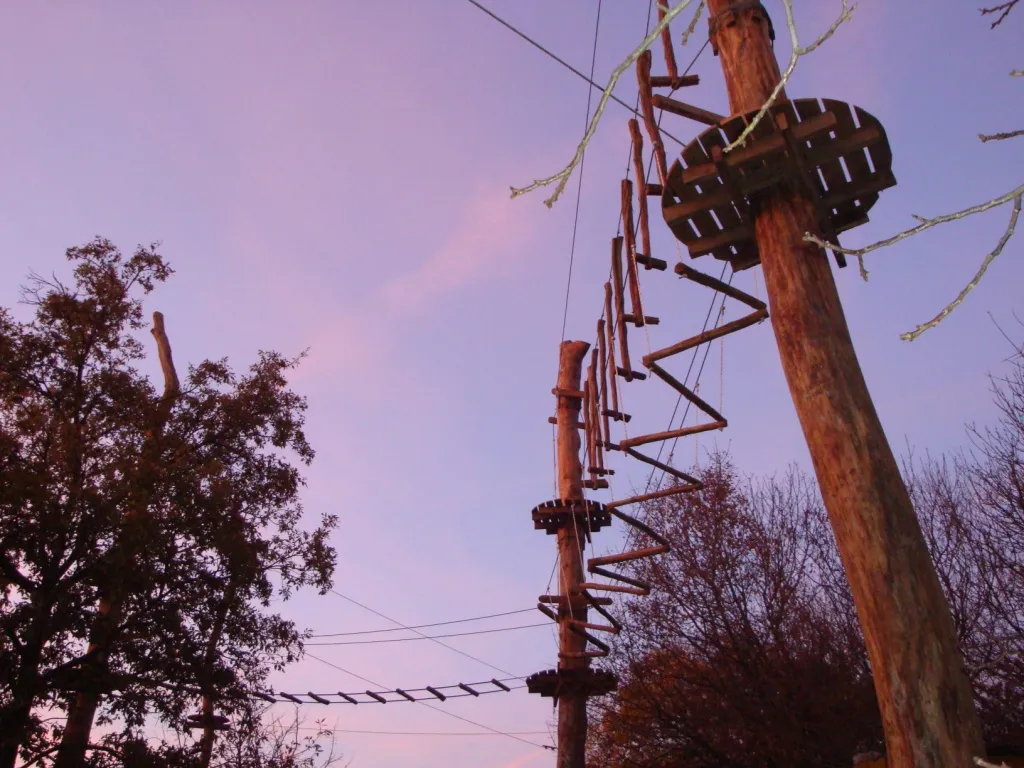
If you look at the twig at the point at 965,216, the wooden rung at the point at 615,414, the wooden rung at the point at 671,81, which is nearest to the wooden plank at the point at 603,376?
the wooden rung at the point at 615,414

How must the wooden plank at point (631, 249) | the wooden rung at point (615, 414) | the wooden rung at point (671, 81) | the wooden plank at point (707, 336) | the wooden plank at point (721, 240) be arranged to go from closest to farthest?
the wooden plank at point (721, 240) < the wooden plank at point (707, 336) < the wooden rung at point (671, 81) < the wooden plank at point (631, 249) < the wooden rung at point (615, 414)

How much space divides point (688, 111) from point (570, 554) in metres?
7.51

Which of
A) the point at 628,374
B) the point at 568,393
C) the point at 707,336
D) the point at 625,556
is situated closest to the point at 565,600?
the point at 625,556

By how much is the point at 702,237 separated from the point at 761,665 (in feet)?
43.2

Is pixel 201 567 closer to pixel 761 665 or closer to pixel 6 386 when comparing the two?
pixel 6 386

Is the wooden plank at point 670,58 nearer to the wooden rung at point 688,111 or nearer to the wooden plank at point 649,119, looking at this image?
the wooden plank at point 649,119

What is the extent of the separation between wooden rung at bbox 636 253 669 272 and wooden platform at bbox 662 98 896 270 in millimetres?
2037

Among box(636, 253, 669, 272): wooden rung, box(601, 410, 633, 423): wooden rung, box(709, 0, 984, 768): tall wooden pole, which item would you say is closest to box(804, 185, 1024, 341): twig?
box(709, 0, 984, 768): tall wooden pole

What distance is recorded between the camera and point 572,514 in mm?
11516

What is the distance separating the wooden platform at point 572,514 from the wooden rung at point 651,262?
4936 mm

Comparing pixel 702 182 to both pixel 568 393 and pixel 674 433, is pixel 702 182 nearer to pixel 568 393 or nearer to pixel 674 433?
pixel 674 433

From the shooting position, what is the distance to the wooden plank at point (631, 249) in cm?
818

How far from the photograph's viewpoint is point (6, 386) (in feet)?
38.7

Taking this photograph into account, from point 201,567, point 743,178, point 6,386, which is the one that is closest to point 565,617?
point 201,567
